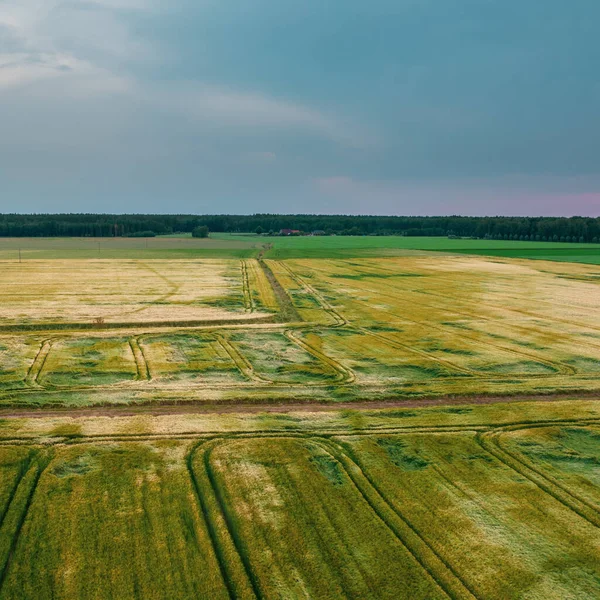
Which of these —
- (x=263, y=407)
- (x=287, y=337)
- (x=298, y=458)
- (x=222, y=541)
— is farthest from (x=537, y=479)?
(x=287, y=337)

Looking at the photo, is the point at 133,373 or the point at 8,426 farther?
the point at 133,373

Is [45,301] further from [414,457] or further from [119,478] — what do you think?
[414,457]

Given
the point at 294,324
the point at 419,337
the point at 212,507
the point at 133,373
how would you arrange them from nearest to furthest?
1. the point at 212,507
2. the point at 133,373
3. the point at 419,337
4. the point at 294,324

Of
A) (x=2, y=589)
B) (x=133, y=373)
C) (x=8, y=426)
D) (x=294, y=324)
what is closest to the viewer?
(x=2, y=589)

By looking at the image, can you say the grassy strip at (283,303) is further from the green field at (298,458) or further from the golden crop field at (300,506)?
the golden crop field at (300,506)

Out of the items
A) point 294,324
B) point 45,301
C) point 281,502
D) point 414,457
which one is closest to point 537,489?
point 414,457

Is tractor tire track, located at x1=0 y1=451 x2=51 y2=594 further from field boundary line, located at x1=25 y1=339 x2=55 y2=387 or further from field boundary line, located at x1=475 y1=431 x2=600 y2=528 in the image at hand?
field boundary line, located at x1=475 y1=431 x2=600 y2=528
